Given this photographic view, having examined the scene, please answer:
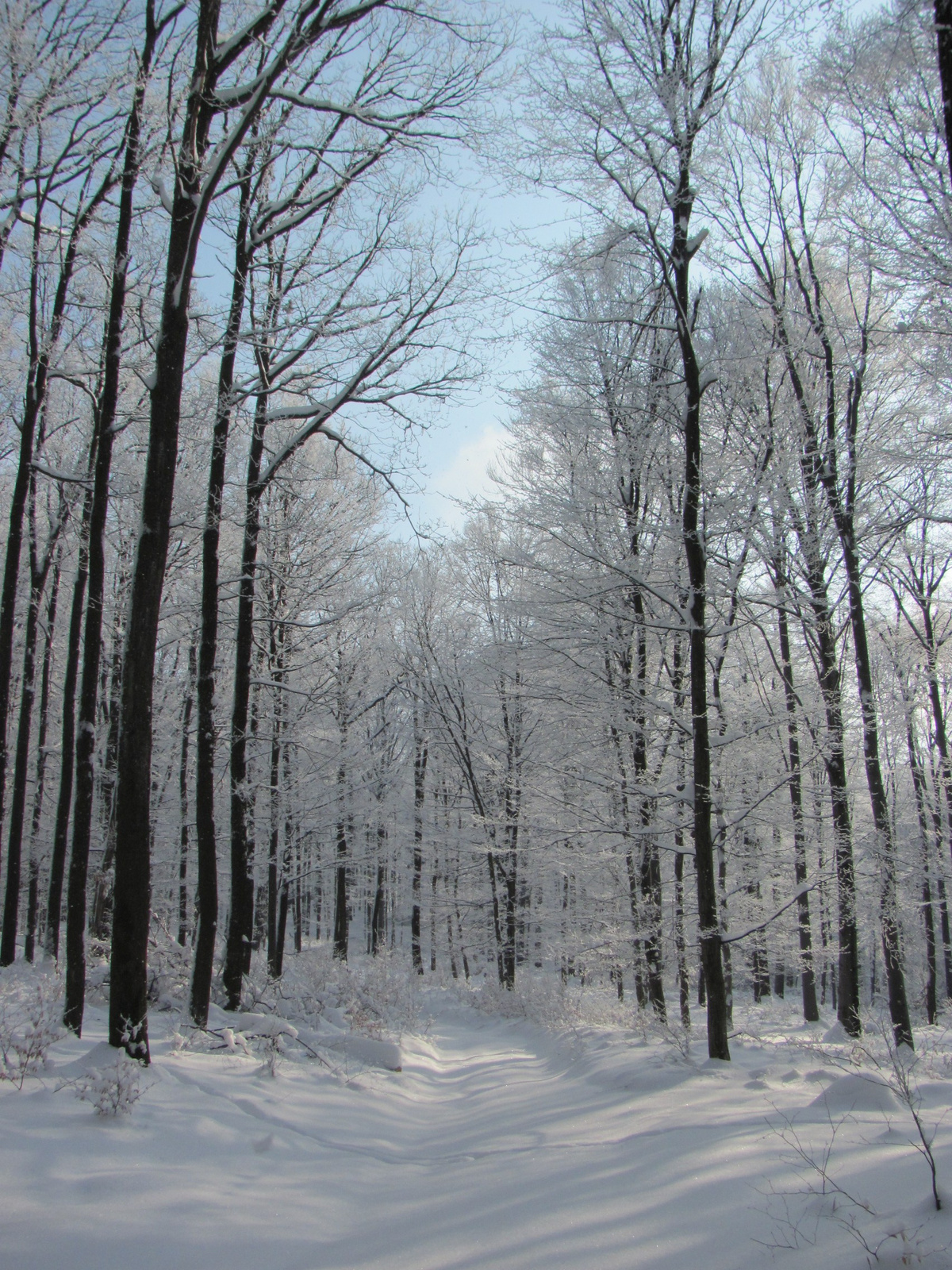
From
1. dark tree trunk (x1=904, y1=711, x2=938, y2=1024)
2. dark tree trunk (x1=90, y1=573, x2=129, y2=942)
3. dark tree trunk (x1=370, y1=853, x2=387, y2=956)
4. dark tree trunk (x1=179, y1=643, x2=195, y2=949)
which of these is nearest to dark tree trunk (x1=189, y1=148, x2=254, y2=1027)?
dark tree trunk (x1=90, y1=573, x2=129, y2=942)

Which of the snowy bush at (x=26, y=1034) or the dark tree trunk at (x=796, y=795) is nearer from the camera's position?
the snowy bush at (x=26, y=1034)

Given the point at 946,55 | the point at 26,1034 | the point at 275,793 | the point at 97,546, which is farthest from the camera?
the point at 275,793

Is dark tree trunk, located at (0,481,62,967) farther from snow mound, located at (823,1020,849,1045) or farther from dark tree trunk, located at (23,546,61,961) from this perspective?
snow mound, located at (823,1020,849,1045)

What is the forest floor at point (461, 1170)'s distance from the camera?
8.66ft

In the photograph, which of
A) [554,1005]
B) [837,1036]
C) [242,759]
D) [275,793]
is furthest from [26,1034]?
[275,793]

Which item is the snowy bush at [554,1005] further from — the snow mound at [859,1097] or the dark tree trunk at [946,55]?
the dark tree trunk at [946,55]

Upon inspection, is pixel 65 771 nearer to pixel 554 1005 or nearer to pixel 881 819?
pixel 554 1005

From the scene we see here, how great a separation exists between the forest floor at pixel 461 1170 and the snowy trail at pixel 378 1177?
2cm

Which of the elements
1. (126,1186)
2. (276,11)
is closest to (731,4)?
(276,11)

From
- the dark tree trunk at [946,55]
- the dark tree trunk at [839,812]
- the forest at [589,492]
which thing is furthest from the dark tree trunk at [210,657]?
the dark tree trunk at [839,812]

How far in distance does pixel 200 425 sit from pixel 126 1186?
8.31m

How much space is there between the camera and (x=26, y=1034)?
4.53 meters

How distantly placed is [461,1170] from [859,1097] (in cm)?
238

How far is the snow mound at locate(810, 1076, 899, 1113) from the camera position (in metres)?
3.99
